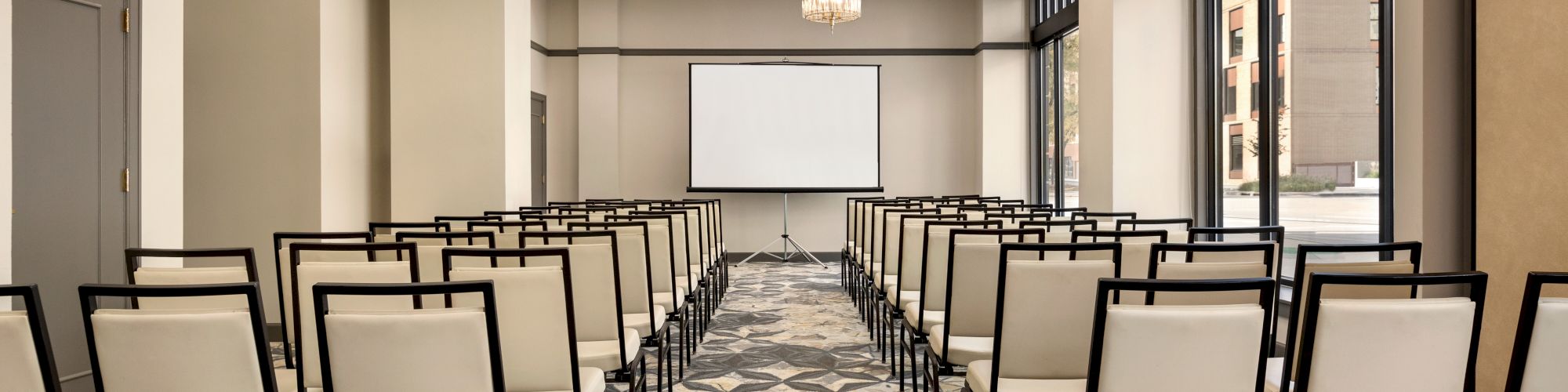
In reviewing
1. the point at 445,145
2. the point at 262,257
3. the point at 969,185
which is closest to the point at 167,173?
the point at 262,257

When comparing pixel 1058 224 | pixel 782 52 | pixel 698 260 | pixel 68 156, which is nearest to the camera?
pixel 68 156

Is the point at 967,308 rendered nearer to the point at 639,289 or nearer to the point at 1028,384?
the point at 1028,384

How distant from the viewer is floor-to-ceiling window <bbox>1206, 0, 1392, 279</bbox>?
4.81m

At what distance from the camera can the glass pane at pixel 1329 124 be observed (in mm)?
4852

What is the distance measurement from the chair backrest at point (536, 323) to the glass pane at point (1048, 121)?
26.7ft

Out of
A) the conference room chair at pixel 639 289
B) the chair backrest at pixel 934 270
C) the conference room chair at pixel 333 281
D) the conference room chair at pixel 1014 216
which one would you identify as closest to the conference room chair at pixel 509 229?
the conference room chair at pixel 639 289

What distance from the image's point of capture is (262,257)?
589 cm

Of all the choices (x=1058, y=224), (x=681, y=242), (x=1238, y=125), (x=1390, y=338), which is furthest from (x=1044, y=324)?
(x=1238, y=125)

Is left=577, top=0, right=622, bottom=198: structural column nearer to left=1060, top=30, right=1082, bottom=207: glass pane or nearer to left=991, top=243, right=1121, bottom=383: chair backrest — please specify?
left=1060, top=30, right=1082, bottom=207: glass pane

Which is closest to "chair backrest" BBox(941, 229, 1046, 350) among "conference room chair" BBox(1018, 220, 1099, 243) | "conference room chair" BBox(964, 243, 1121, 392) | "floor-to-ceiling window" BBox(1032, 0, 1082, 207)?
"conference room chair" BBox(964, 243, 1121, 392)

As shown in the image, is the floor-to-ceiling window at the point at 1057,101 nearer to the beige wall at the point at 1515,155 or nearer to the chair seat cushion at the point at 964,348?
the beige wall at the point at 1515,155

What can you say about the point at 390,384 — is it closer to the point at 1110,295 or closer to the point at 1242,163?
the point at 1110,295

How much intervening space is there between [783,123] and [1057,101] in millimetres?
2929

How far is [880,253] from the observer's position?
19.3 ft
